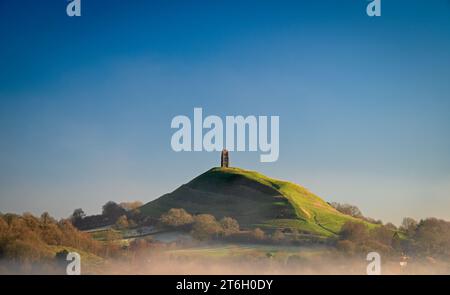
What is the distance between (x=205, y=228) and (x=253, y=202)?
10.0 m

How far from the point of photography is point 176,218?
7900 centimetres

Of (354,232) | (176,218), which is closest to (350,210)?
(354,232)

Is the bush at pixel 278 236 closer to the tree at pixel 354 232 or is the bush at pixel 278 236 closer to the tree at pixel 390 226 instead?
the tree at pixel 354 232

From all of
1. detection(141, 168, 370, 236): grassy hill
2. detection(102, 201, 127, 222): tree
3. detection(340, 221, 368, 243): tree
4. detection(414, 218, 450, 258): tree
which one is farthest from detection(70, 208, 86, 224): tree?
detection(414, 218, 450, 258): tree

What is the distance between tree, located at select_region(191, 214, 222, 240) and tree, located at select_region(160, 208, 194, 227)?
1131 millimetres

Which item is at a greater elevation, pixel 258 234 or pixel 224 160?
pixel 224 160

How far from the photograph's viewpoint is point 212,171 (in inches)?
3413

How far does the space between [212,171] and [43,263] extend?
108 feet

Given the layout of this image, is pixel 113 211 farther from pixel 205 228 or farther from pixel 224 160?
pixel 224 160

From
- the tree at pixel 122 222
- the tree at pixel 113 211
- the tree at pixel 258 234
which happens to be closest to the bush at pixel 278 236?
the tree at pixel 258 234

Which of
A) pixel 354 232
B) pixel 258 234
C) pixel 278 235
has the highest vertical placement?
pixel 354 232
